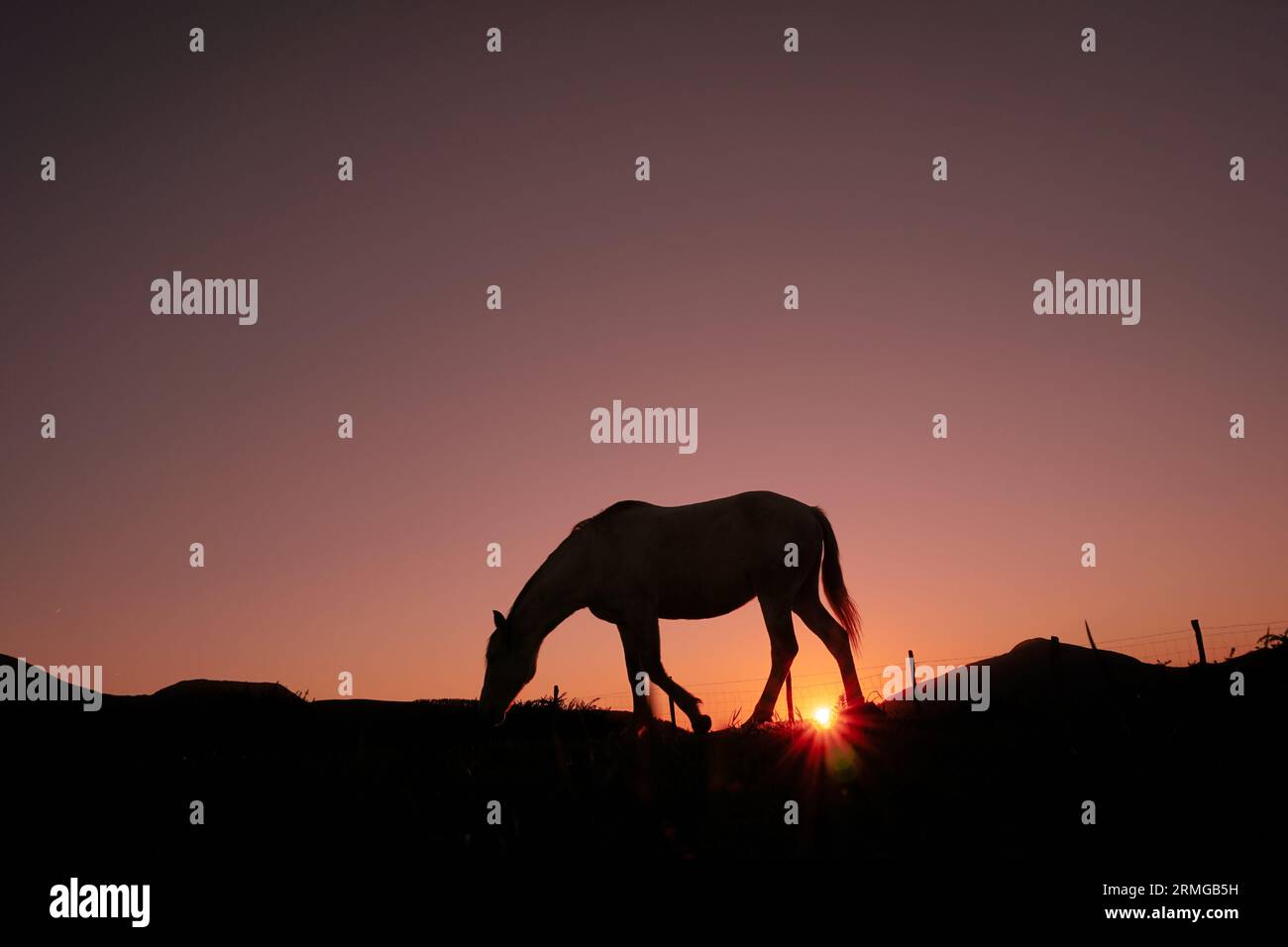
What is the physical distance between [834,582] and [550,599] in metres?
3.21

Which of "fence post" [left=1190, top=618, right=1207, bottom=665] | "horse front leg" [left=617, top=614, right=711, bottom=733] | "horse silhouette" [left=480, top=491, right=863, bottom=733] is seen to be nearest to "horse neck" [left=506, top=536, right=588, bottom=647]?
"horse silhouette" [left=480, top=491, right=863, bottom=733]

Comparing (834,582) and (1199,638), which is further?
(834,582)

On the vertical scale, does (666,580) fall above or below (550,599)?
above

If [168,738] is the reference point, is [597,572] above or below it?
above

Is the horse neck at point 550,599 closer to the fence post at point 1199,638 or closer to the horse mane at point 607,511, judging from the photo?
the horse mane at point 607,511

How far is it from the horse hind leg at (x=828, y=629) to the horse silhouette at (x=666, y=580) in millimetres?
11

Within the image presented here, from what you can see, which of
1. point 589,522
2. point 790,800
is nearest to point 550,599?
point 589,522

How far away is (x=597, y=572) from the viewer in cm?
1071

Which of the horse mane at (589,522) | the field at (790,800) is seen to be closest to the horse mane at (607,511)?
the horse mane at (589,522)

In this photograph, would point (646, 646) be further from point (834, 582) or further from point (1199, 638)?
Result: point (1199, 638)

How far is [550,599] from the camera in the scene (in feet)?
35.5
